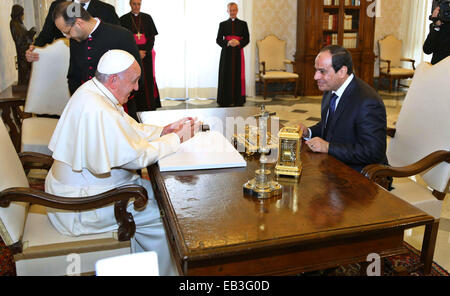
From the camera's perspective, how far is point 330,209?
157cm

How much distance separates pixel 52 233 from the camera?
6.56 ft

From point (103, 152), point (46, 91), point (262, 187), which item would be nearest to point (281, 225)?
point (262, 187)

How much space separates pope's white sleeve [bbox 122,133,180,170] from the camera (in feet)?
6.68

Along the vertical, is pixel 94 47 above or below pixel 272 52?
above

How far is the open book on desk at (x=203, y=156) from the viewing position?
1973 mm

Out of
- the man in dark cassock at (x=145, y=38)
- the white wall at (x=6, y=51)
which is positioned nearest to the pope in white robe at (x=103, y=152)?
the white wall at (x=6, y=51)

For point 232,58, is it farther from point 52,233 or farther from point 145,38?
point 52,233

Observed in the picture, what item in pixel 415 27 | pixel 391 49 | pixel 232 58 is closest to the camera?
pixel 232 58

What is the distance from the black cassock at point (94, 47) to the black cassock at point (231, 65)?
4.49 m

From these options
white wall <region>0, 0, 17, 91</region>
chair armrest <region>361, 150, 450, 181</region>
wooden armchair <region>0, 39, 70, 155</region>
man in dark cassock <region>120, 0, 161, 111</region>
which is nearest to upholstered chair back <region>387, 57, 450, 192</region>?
chair armrest <region>361, 150, 450, 181</region>

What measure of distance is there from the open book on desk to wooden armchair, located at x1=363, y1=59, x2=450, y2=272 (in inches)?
28.6

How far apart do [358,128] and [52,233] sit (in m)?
1.77

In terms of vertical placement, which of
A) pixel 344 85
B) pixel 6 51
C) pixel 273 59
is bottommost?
pixel 273 59

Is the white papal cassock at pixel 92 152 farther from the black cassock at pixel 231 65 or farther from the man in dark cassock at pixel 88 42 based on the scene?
the black cassock at pixel 231 65
